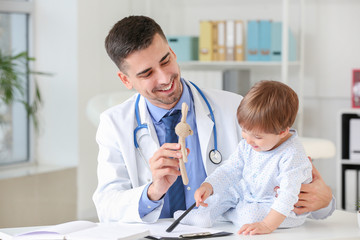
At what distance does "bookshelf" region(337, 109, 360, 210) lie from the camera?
14.2 feet

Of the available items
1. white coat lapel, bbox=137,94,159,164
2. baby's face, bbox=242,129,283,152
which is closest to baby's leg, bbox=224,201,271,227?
baby's face, bbox=242,129,283,152

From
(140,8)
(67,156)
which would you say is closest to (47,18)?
(140,8)

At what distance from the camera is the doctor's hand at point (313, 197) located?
152 centimetres

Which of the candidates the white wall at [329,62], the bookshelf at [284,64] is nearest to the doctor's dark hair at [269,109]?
the bookshelf at [284,64]

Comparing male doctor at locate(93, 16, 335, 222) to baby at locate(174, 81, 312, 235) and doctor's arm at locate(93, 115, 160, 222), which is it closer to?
doctor's arm at locate(93, 115, 160, 222)

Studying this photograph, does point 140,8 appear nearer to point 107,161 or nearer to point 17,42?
point 17,42

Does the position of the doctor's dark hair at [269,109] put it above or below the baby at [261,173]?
above

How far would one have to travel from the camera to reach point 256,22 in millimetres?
4465

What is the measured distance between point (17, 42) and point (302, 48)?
88.7 inches

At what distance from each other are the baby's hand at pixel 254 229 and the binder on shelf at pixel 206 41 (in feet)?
10.7

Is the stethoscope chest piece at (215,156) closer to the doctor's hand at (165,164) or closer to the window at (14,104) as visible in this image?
the doctor's hand at (165,164)

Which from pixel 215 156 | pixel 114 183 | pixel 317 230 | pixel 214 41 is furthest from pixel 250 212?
pixel 214 41

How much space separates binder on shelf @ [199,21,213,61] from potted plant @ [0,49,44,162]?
129 centimetres

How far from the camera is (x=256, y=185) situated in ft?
4.95
